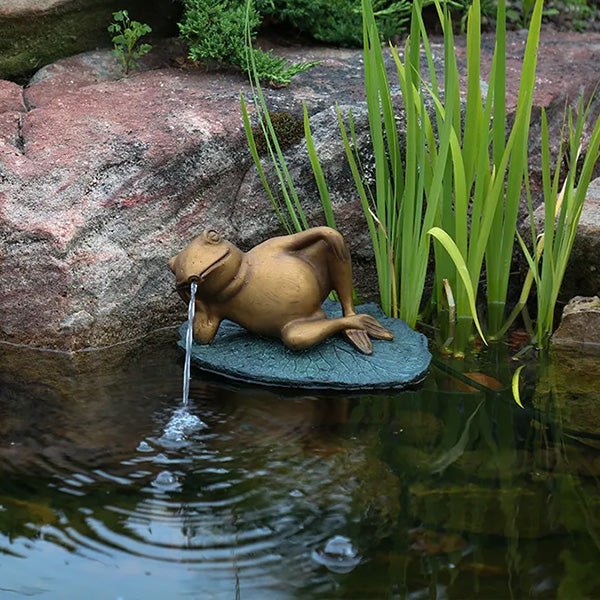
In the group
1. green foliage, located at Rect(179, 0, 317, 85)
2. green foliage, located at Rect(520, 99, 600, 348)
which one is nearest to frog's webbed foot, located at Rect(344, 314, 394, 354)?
green foliage, located at Rect(520, 99, 600, 348)

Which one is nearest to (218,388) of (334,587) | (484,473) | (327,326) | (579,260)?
A: (327,326)

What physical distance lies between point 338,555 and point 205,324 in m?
1.34

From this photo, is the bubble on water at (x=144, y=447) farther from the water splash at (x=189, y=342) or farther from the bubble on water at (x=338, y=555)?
the bubble on water at (x=338, y=555)

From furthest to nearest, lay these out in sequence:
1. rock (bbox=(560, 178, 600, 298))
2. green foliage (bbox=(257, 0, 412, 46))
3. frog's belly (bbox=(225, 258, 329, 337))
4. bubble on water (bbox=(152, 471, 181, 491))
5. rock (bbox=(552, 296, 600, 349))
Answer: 1. green foliage (bbox=(257, 0, 412, 46))
2. rock (bbox=(560, 178, 600, 298))
3. rock (bbox=(552, 296, 600, 349))
4. frog's belly (bbox=(225, 258, 329, 337))
5. bubble on water (bbox=(152, 471, 181, 491))

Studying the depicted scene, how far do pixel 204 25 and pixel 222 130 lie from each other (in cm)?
72

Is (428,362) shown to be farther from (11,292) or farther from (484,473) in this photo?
(11,292)

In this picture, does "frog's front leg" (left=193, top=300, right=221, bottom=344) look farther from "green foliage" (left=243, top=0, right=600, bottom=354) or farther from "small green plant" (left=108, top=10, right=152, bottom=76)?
"small green plant" (left=108, top=10, right=152, bottom=76)

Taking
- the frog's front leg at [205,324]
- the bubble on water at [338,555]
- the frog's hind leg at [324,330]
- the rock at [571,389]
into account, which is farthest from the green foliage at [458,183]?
the bubble on water at [338,555]

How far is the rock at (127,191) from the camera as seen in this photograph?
3.70 metres

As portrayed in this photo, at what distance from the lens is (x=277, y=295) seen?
133 inches

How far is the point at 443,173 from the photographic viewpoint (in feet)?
11.3

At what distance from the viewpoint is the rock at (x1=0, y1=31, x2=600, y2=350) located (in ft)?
12.1

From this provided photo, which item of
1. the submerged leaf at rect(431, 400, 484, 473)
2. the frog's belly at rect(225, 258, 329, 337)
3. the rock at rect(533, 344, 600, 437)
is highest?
the frog's belly at rect(225, 258, 329, 337)

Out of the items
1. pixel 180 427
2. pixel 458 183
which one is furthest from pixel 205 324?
pixel 458 183
